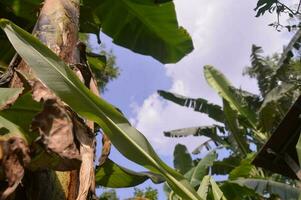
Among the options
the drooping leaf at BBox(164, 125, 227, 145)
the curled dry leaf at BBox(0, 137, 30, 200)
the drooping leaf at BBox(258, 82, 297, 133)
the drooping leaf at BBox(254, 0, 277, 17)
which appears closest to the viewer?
the curled dry leaf at BBox(0, 137, 30, 200)

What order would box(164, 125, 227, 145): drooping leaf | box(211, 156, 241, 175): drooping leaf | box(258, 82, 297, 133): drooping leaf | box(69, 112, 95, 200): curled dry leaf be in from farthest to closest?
1. box(164, 125, 227, 145): drooping leaf
2. box(211, 156, 241, 175): drooping leaf
3. box(258, 82, 297, 133): drooping leaf
4. box(69, 112, 95, 200): curled dry leaf

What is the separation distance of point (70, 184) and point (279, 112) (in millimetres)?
6074

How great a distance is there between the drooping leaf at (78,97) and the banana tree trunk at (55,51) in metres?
0.21

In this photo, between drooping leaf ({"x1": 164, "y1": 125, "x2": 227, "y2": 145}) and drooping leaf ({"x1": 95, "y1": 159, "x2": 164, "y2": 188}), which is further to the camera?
drooping leaf ({"x1": 164, "y1": 125, "x2": 227, "y2": 145})

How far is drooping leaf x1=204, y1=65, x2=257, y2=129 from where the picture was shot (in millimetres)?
6852

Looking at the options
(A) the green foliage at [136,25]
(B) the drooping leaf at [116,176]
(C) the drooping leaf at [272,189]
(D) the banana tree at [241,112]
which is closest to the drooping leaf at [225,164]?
(D) the banana tree at [241,112]

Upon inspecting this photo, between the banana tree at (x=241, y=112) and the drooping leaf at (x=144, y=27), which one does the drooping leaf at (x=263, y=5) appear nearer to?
the drooping leaf at (x=144, y=27)

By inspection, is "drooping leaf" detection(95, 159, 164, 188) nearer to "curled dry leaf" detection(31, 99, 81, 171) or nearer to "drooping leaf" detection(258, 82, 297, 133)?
"curled dry leaf" detection(31, 99, 81, 171)

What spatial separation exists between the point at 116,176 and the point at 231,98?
5400 mm

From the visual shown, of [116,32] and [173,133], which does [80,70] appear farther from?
[173,133]

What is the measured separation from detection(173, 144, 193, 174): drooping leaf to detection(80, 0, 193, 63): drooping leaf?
11.0 ft

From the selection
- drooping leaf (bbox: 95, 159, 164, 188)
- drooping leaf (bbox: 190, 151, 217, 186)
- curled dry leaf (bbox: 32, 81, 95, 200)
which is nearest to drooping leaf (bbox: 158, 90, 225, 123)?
drooping leaf (bbox: 190, 151, 217, 186)

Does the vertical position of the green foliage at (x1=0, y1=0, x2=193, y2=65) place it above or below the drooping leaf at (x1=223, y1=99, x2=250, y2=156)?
above

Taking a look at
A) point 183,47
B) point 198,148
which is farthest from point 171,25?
point 198,148
